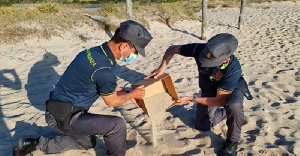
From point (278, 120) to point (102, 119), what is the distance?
2.24m

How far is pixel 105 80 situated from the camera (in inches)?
95.3

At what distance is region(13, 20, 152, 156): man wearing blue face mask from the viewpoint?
8.02ft

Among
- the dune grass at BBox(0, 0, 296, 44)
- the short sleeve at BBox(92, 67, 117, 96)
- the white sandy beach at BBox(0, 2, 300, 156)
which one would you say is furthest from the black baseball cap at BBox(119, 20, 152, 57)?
the dune grass at BBox(0, 0, 296, 44)

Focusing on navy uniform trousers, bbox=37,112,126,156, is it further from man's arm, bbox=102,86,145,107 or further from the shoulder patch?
the shoulder patch

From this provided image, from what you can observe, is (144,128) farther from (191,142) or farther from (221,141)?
(221,141)

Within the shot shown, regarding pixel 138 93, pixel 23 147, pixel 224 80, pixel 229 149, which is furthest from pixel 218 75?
pixel 23 147

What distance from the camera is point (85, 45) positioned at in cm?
797

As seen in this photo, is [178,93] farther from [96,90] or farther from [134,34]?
[134,34]

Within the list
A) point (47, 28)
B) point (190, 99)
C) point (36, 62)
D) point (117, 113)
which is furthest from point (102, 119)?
point (47, 28)

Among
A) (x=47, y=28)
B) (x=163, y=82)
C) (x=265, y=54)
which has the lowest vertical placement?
(x=265, y=54)

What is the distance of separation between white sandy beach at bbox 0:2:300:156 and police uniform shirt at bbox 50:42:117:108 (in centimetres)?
77

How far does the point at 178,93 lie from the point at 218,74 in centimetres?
176

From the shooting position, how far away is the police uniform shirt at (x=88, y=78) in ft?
7.96

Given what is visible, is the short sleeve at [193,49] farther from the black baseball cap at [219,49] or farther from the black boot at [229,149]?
the black boot at [229,149]
